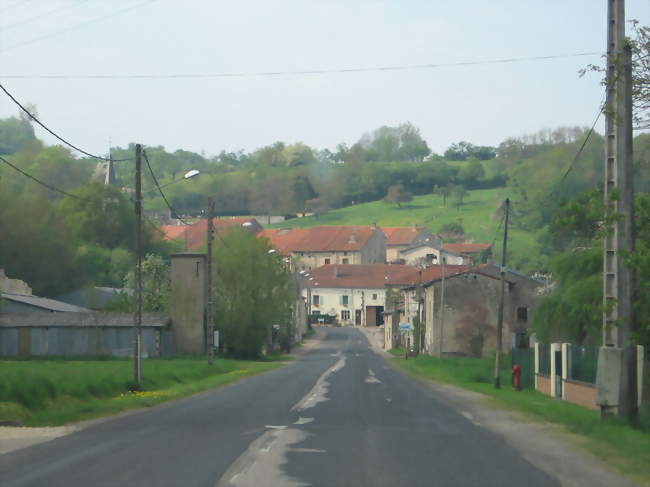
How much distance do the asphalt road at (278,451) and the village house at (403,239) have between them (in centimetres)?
14533

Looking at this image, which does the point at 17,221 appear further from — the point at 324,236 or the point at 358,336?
the point at 324,236

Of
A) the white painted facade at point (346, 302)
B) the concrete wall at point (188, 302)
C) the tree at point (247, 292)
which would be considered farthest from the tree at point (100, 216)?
the concrete wall at point (188, 302)

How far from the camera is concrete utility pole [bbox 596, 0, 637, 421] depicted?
2016cm

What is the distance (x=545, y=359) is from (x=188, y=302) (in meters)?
32.0

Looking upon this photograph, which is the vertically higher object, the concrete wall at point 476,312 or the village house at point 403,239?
the village house at point 403,239

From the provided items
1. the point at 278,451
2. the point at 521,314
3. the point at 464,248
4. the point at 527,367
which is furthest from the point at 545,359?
the point at 464,248

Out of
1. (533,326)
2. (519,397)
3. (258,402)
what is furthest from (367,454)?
(533,326)

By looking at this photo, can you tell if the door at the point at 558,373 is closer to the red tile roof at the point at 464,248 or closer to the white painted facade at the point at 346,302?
the white painted facade at the point at 346,302

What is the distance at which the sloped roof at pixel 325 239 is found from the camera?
6658 inches

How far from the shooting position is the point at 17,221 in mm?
92500

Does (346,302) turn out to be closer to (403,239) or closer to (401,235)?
(403,239)

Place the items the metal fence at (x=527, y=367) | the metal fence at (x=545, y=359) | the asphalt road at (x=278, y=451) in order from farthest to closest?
1. the metal fence at (x=527, y=367)
2. the metal fence at (x=545, y=359)
3. the asphalt road at (x=278, y=451)

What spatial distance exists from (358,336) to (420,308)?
117 ft

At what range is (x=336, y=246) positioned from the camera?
557 ft
